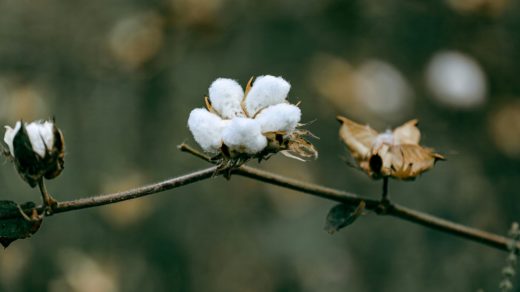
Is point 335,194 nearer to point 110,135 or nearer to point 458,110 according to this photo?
point 458,110

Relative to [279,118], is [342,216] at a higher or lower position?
lower

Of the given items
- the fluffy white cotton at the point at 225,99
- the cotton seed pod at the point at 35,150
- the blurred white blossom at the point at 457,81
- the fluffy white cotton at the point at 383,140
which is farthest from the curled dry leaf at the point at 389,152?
the blurred white blossom at the point at 457,81

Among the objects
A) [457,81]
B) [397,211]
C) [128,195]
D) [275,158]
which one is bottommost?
[275,158]

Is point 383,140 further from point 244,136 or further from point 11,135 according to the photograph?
point 11,135

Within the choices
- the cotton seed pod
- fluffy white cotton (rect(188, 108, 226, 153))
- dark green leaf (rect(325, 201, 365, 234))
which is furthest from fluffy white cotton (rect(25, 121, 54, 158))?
dark green leaf (rect(325, 201, 365, 234))

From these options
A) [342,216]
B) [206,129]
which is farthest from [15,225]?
[342,216]

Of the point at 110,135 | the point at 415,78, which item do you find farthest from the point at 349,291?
the point at 110,135
